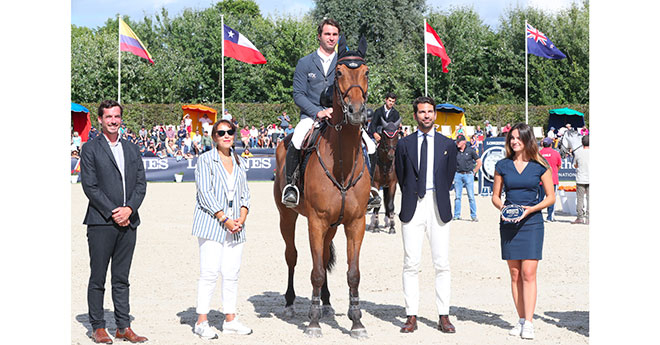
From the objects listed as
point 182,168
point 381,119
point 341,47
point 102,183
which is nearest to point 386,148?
point 381,119

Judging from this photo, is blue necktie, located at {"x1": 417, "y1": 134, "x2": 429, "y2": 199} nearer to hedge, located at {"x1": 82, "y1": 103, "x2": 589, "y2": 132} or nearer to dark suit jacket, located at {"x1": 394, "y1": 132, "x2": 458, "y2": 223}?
dark suit jacket, located at {"x1": 394, "y1": 132, "x2": 458, "y2": 223}

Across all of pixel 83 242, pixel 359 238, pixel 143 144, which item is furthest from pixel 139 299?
pixel 143 144

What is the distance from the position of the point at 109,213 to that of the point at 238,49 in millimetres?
25020

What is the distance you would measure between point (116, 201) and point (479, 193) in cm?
1754

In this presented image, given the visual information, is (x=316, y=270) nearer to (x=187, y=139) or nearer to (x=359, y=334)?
(x=359, y=334)

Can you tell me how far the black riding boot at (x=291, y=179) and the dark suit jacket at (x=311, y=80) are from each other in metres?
0.47

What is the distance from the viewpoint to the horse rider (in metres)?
7.57

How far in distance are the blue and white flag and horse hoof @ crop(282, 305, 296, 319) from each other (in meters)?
27.5

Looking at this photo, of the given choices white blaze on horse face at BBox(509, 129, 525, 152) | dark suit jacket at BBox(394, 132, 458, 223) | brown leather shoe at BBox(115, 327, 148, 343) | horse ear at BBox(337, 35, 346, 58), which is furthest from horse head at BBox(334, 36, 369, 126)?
brown leather shoe at BBox(115, 327, 148, 343)

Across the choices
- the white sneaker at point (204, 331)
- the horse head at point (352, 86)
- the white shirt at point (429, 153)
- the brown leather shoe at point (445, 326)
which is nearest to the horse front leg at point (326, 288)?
the white shirt at point (429, 153)

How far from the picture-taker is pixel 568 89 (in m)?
46.9

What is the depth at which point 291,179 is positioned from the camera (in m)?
7.60

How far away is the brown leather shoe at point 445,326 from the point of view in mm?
7035
